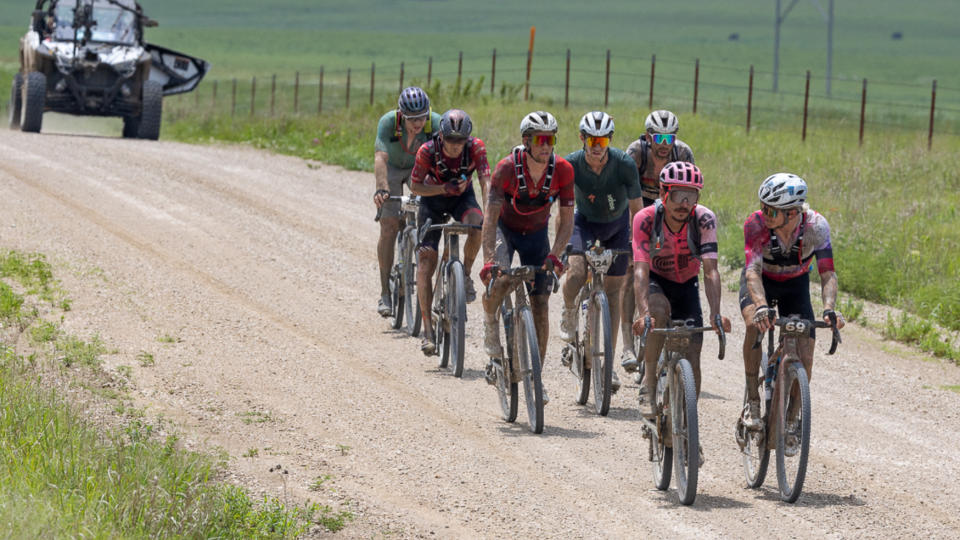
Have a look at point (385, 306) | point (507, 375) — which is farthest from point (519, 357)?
point (385, 306)

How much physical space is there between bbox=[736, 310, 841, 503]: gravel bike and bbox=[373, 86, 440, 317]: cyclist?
4.27 m

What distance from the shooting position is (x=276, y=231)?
15.6 m

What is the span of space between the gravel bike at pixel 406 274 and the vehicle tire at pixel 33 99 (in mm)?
14794

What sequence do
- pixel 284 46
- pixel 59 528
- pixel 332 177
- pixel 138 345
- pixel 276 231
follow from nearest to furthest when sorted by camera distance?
pixel 59 528 → pixel 138 345 → pixel 276 231 → pixel 332 177 → pixel 284 46

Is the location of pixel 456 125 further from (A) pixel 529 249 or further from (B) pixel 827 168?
(B) pixel 827 168

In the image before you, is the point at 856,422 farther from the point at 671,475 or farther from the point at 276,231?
the point at 276,231

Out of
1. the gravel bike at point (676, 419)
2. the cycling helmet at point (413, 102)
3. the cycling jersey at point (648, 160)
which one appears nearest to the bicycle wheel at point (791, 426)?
the gravel bike at point (676, 419)

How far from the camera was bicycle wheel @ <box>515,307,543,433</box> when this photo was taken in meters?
8.41

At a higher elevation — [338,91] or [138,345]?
[338,91]

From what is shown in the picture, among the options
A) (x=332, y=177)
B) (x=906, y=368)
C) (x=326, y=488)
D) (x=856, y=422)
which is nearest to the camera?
(x=326, y=488)

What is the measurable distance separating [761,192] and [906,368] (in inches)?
191

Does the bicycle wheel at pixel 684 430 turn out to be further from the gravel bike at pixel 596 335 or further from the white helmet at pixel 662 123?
the white helmet at pixel 662 123

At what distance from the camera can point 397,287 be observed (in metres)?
11.8

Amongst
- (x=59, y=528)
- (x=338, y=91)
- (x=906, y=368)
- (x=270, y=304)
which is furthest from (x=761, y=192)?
(x=338, y=91)
